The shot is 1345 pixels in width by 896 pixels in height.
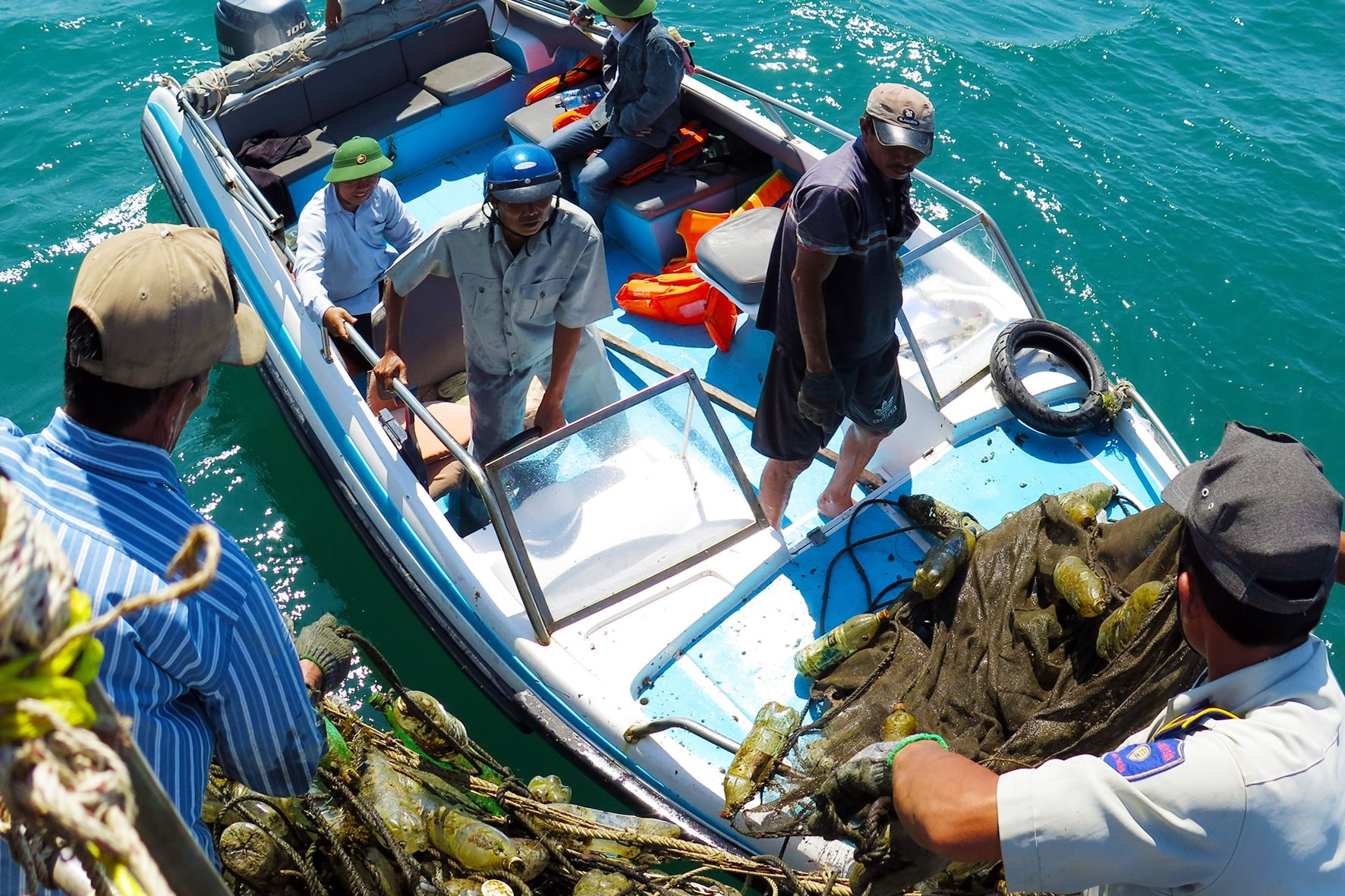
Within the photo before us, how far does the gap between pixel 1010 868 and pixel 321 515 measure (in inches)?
203

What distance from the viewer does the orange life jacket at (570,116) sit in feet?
23.0

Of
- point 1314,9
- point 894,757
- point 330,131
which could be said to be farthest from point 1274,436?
point 1314,9

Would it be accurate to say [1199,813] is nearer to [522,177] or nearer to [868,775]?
[868,775]

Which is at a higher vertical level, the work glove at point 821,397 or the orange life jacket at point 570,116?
the orange life jacket at point 570,116

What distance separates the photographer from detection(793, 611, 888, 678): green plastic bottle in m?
3.85

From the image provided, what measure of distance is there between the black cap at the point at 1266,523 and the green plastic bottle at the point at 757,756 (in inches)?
73.9

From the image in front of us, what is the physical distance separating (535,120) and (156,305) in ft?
18.8

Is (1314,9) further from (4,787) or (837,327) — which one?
(4,787)

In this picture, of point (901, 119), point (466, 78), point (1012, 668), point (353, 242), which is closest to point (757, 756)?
point (1012, 668)

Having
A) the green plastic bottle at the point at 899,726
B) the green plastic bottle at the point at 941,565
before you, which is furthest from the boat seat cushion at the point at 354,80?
the green plastic bottle at the point at 899,726

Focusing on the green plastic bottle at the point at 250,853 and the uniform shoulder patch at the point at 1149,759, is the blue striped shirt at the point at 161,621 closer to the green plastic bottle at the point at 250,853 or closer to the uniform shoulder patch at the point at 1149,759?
the green plastic bottle at the point at 250,853

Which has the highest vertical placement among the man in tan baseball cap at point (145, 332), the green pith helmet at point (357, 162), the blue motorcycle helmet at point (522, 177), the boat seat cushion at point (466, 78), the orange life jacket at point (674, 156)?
the man in tan baseball cap at point (145, 332)

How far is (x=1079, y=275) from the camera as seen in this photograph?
7.87 metres

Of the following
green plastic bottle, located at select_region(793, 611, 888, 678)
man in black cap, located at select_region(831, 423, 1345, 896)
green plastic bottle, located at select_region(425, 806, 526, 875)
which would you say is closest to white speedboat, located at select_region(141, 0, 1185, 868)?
green plastic bottle, located at select_region(793, 611, 888, 678)
